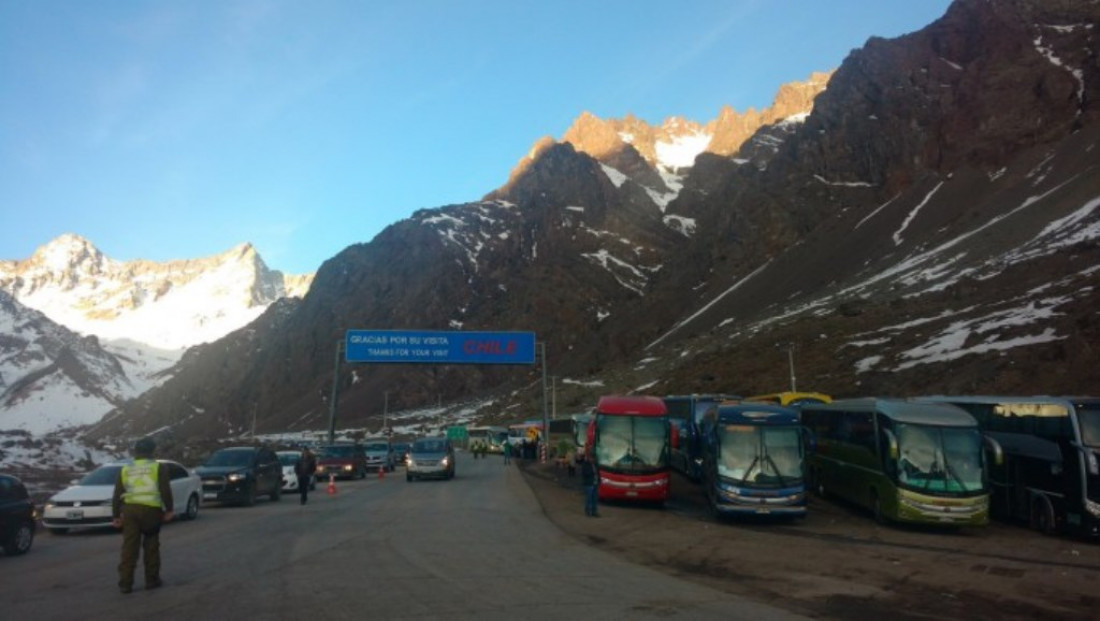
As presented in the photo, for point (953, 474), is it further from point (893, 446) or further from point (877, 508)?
point (877, 508)

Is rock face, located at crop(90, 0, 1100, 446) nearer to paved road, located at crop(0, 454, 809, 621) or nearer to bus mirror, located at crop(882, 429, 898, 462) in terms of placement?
bus mirror, located at crop(882, 429, 898, 462)

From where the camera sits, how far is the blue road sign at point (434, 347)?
54625 millimetres

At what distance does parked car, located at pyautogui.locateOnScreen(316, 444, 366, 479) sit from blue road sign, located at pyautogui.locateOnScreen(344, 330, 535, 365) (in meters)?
9.66

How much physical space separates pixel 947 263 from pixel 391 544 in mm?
86030

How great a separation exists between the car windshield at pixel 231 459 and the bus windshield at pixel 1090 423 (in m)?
22.9

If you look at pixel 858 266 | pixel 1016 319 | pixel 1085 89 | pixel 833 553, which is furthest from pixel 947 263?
pixel 833 553

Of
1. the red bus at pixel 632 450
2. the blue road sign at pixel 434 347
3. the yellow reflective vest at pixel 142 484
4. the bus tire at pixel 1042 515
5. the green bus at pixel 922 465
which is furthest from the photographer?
the blue road sign at pixel 434 347

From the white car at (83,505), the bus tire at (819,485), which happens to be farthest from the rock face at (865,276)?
the white car at (83,505)

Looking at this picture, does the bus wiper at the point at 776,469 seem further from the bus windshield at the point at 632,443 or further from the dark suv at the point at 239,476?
the dark suv at the point at 239,476

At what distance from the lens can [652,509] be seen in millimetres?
25812

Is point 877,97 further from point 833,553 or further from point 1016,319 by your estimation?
point 833,553

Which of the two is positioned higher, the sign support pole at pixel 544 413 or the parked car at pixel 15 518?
the sign support pole at pixel 544 413

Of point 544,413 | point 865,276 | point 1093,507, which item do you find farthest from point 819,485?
point 865,276

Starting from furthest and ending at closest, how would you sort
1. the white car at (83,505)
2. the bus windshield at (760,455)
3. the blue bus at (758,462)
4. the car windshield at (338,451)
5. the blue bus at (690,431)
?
the car windshield at (338,451)
the blue bus at (690,431)
the bus windshield at (760,455)
the blue bus at (758,462)
the white car at (83,505)
